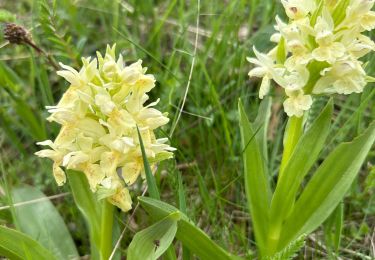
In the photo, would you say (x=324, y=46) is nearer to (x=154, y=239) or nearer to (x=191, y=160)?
(x=154, y=239)

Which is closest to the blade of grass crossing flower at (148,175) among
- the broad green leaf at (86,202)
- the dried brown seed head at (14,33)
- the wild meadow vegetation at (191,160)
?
the wild meadow vegetation at (191,160)

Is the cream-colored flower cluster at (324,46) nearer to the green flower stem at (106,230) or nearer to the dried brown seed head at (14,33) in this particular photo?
the green flower stem at (106,230)

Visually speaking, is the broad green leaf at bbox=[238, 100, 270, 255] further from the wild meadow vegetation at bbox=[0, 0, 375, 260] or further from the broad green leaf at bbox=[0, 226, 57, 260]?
the broad green leaf at bbox=[0, 226, 57, 260]

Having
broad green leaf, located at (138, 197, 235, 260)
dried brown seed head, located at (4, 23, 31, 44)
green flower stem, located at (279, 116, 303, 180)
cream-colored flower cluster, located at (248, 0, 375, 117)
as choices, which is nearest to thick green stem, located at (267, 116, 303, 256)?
green flower stem, located at (279, 116, 303, 180)

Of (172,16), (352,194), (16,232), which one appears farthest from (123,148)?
(172,16)

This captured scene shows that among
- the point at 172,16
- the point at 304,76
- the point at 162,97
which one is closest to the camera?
the point at 304,76

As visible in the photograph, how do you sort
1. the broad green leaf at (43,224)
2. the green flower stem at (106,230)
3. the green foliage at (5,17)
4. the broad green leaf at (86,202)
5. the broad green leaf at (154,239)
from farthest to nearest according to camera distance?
the green foliage at (5,17) < the broad green leaf at (43,224) < the broad green leaf at (86,202) < the green flower stem at (106,230) < the broad green leaf at (154,239)

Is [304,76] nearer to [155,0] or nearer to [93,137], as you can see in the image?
[93,137]
